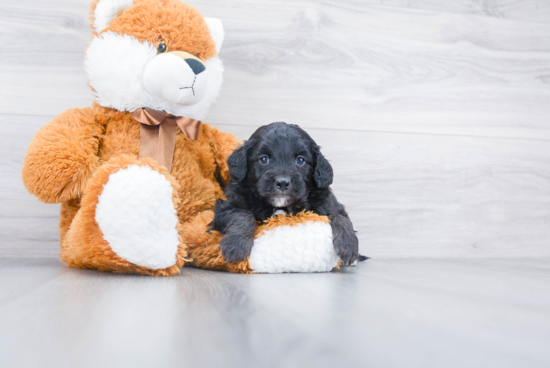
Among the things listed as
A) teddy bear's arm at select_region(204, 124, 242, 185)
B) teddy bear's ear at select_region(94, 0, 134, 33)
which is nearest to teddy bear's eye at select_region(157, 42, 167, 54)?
teddy bear's ear at select_region(94, 0, 134, 33)

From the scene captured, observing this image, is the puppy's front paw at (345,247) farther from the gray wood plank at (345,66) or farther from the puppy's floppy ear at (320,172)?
the gray wood plank at (345,66)

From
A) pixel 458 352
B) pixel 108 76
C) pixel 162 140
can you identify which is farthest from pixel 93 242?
pixel 458 352

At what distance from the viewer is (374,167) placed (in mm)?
1682

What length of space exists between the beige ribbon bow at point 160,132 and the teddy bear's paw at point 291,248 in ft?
1.23

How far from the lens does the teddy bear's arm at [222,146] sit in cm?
133

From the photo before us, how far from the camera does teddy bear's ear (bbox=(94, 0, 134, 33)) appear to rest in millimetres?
1124

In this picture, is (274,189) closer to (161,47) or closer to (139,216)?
(139,216)

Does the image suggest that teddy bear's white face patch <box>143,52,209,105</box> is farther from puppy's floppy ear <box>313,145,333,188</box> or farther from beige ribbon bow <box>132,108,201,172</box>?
puppy's floppy ear <box>313,145,333,188</box>

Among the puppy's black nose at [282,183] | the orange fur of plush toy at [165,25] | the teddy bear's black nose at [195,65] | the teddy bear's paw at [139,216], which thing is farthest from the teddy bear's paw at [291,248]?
the orange fur of plush toy at [165,25]

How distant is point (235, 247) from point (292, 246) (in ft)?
0.48

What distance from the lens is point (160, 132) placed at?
117 cm

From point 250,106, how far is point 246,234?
27.3 inches

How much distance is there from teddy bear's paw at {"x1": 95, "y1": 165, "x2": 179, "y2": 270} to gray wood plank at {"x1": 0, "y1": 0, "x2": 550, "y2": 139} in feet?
2.14

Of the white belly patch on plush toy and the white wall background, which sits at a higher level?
the white wall background
